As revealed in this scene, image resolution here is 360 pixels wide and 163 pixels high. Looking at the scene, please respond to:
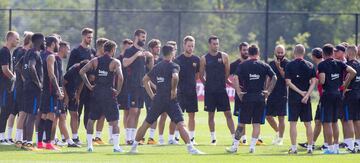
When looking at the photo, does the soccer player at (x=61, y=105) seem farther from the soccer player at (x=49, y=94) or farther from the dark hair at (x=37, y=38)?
the dark hair at (x=37, y=38)

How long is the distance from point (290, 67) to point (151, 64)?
12.5ft

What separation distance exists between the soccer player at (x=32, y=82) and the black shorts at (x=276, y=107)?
17.1ft

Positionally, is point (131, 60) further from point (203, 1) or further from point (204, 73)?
point (203, 1)

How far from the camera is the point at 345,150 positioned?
2117cm

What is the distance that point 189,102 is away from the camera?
2295 cm

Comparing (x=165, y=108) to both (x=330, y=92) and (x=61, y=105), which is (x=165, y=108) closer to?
(x=61, y=105)

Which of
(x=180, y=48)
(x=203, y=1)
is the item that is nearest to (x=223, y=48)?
(x=180, y=48)

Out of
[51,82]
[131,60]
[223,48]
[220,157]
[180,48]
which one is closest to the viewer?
[220,157]

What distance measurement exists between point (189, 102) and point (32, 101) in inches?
161

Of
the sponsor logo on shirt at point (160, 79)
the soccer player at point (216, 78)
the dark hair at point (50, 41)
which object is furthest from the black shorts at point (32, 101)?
the soccer player at point (216, 78)

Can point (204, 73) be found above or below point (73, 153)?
above

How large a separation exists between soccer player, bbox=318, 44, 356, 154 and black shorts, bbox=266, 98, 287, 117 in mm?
2381

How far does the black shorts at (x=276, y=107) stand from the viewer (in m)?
22.5

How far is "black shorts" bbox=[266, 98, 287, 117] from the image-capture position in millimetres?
22516
